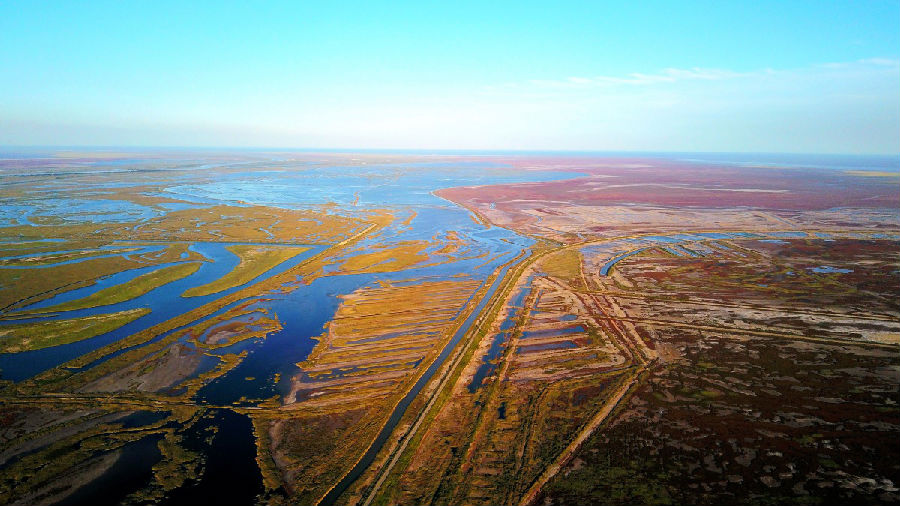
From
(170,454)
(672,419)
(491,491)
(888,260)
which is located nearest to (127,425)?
(170,454)

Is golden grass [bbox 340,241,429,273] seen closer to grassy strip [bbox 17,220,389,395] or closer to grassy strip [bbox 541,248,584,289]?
grassy strip [bbox 17,220,389,395]

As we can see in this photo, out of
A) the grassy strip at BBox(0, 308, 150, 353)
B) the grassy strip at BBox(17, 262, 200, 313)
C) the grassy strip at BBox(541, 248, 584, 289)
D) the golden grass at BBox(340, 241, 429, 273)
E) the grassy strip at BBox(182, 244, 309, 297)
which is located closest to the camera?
the grassy strip at BBox(0, 308, 150, 353)

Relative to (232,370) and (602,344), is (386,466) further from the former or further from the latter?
(602,344)

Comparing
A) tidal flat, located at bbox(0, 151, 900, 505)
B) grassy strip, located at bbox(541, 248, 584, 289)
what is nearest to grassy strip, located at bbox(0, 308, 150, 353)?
tidal flat, located at bbox(0, 151, 900, 505)

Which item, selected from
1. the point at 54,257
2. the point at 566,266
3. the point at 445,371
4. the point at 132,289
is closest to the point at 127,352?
the point at 132,289

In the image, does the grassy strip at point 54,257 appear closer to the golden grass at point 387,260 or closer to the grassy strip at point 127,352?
the grassy strip at point 127,352

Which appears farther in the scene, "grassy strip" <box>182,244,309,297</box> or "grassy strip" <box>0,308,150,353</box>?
"grassy strip" <box>182,244,309,297</box>
